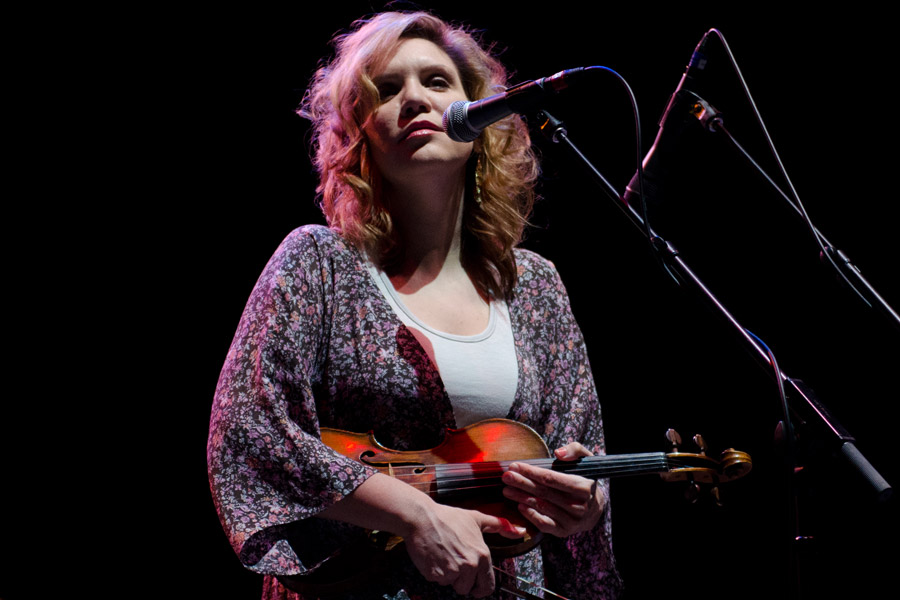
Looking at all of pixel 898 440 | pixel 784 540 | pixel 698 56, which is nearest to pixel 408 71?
pixel 698 56

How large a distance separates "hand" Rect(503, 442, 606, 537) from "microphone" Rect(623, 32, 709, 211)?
2.12 ft

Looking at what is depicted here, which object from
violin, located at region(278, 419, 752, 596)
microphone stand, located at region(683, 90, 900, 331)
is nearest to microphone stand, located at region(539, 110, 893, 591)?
microphone stand, located at region(683, 90, 900, 331)

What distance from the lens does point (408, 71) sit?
87.2 inches

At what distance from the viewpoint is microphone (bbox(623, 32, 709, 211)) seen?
→ 1.65 meters

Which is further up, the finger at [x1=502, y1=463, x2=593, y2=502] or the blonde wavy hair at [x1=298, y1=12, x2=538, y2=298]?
the blonde wavy hair at [x1=298, y1=12, x2=538, y2=298]

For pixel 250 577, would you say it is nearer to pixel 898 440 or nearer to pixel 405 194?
pixel 405 194

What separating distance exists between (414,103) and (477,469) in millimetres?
974

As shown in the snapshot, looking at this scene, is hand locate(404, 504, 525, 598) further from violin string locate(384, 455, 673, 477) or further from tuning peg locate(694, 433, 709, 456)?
tuning peg locate(694, 433, 709, 456)

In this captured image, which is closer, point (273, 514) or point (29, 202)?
point (273, 514)

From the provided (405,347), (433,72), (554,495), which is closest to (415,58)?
(433,72)

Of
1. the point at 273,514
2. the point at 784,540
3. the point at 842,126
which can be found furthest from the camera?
the point at 842,126

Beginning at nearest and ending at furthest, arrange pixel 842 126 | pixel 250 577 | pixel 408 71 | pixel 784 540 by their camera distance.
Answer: pixel 784 540
pixel 408 71
pixel 250 577
pixel 842 126

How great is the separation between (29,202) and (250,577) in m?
1.45

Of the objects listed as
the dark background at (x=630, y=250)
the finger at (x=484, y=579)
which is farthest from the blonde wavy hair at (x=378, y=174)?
the finger at (x=484, y=579)
